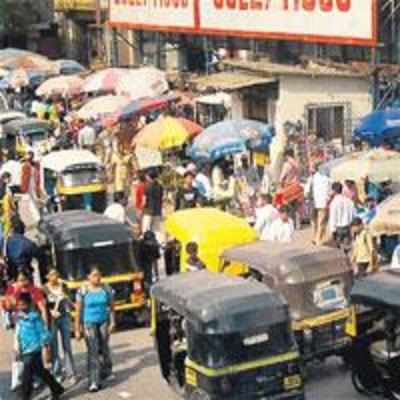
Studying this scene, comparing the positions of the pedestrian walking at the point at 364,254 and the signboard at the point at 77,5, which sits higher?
the signboard at the point at 77,5

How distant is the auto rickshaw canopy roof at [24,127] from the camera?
33938 mm

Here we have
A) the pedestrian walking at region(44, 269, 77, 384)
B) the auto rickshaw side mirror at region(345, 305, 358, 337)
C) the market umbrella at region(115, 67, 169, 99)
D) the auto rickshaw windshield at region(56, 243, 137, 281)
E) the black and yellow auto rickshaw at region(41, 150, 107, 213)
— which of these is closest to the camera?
the auto rickshaw side mirror at region(345, 305, 358, 337)

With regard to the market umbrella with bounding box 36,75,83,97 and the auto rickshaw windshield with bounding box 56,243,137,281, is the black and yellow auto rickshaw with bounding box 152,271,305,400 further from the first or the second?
the market umbrella with bounding box 36,75,83,97

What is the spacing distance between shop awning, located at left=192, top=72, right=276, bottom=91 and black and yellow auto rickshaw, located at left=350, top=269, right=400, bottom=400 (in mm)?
A: 14593

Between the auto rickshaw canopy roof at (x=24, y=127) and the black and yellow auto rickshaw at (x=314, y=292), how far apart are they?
64.7 ft

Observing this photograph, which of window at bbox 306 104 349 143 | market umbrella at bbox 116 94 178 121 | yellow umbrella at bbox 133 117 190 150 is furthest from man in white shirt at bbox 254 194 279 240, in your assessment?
market umbrella at bbox 116 94 178 121

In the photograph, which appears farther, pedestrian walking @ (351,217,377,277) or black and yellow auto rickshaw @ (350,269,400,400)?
pedestrian walking @ (351,217,377,277)

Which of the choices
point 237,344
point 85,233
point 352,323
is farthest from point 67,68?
point 237,344

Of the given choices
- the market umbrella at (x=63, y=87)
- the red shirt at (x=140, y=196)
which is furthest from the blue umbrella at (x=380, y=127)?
the market umbrella at (x=63, y=87)

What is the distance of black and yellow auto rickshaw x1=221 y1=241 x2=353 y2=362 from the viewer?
1469 centimetres

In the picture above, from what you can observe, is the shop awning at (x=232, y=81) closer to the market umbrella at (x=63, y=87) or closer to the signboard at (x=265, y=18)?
the signboard at (x=265, y=18)

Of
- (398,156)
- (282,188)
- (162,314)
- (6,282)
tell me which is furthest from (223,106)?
(162,314)

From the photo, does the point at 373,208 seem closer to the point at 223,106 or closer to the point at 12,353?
the point at 12,353

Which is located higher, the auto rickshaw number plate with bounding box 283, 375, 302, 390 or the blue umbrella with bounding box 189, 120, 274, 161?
the blue umbrella with bounding box 189, 120, 274, 161
